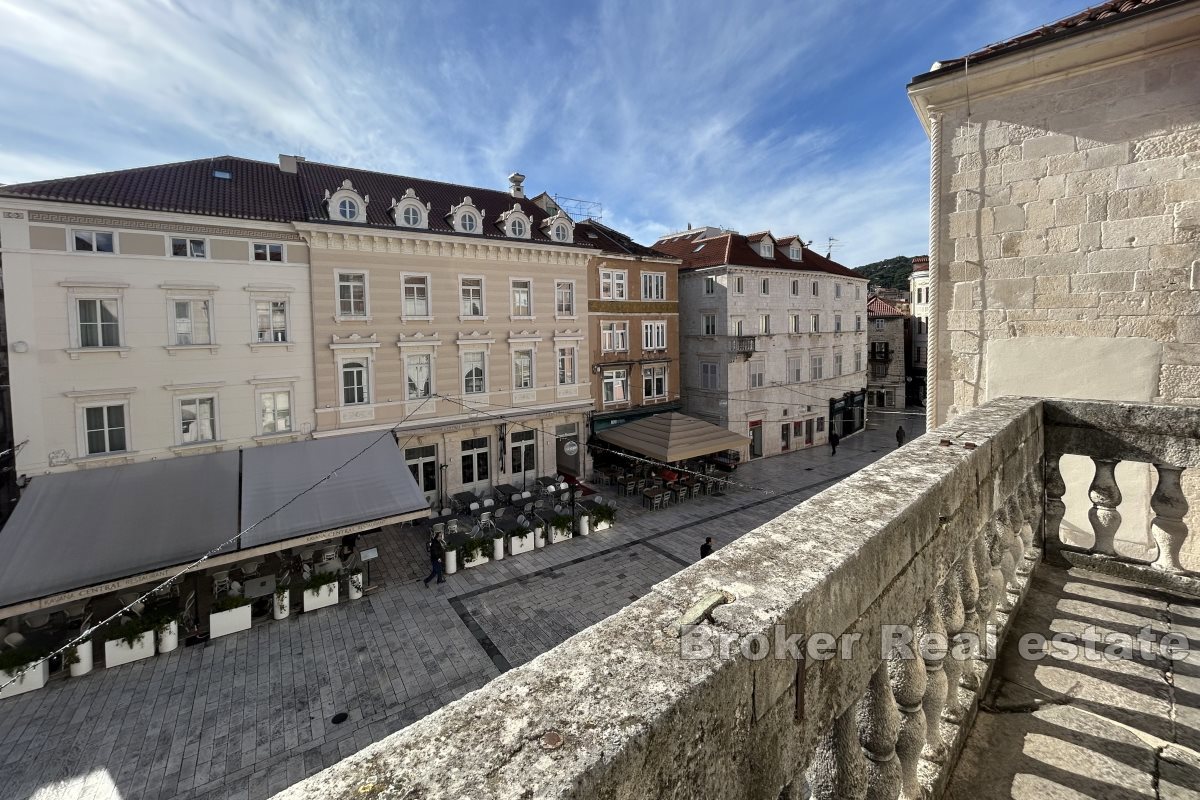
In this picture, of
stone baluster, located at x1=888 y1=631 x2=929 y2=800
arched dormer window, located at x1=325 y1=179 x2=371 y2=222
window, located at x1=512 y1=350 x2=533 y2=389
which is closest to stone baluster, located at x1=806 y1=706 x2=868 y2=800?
stone baluster, located at x1=888 y1=631 x2=929 y2=800

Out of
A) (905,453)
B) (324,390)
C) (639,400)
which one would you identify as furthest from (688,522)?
(905,453)

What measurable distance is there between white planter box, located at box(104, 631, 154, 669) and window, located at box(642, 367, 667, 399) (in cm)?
1912

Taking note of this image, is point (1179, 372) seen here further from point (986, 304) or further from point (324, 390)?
point (324, 390)

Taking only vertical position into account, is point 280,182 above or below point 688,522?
above

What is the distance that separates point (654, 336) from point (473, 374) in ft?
31.5

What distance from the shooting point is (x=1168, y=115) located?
498 cm

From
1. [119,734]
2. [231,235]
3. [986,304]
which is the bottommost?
[119,734]

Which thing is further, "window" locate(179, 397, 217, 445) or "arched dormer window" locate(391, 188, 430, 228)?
"arched dormer window" locate(391, 188, 430, 228)

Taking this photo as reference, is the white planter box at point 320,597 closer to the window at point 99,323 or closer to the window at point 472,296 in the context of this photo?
the window at point 99,323

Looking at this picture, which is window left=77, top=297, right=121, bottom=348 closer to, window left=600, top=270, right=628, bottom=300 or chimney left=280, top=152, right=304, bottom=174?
chimney left=280, top=152, right=304, bottom=174

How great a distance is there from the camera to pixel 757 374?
A: 26.8m

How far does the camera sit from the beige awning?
1791cm

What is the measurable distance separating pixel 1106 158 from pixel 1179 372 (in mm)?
2233

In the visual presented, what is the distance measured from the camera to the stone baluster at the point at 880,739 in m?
1.70
